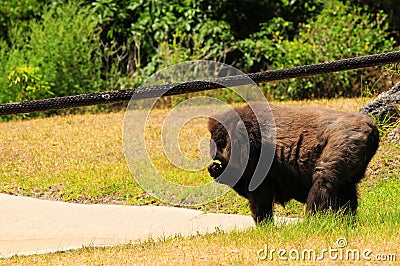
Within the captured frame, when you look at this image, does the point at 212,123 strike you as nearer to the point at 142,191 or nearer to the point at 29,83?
the point at 142,191

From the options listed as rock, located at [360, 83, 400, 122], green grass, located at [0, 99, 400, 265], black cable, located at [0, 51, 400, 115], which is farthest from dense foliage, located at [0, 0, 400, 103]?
black cable, located at [0, 51, 400, 115]

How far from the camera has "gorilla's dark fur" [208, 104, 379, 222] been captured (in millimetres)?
6016

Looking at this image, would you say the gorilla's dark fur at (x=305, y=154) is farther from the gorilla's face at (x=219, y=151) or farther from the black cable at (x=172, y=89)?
the black cable at (x=172, y=89)

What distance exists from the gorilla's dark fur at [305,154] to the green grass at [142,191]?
0.29 metres

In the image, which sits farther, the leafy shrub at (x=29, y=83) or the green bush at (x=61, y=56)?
the green bush at (x=61, y=56)

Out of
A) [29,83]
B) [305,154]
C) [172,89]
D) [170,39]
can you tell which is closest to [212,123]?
[172,89]

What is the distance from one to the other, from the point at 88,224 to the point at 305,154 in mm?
2917

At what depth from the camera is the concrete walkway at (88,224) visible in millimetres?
7275

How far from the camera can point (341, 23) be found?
1469 centimetres

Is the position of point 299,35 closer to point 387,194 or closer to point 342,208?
point 387,194

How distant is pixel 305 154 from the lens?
623 centimetres

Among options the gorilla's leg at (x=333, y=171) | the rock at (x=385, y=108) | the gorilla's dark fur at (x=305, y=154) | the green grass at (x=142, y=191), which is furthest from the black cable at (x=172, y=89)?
the rock at (x=385, y=108)

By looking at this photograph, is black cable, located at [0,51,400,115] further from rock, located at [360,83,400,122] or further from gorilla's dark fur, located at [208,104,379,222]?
rock, located at [360,83,400,122]

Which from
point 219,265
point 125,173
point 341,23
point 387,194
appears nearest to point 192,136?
point 125,173
